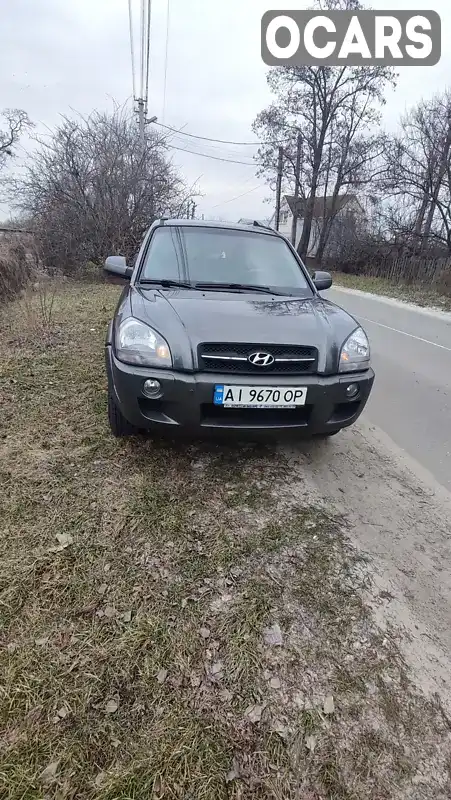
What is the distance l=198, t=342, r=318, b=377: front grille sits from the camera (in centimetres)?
242

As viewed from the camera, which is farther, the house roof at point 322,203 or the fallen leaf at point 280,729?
the house roof at point 322,203

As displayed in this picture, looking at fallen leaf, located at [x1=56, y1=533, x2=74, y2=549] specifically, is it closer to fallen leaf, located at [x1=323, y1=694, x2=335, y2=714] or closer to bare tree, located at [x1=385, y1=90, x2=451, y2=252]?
fallen leaf, located at [x1=323, y1=694, x2=335, y2=714]

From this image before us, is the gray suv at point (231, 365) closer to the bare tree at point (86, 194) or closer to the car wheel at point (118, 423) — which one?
the car wheel at point (118, 423)

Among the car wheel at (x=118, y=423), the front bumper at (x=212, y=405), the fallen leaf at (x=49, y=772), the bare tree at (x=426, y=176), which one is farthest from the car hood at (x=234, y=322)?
the bare tree at (x=426, y=176)

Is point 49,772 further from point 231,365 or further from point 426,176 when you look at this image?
point 426,176

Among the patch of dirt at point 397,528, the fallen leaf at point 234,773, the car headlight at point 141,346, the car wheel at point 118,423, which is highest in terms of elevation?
the car headlight at point 141,346

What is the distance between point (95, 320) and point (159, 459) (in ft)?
15.3

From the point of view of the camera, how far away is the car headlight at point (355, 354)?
262 cm

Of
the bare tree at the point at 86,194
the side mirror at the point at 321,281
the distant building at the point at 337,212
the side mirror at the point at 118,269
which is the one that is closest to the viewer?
the side mirror at the point at 118,269

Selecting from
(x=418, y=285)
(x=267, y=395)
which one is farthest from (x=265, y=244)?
(x=418, y=285)

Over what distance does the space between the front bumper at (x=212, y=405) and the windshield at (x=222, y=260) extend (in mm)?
1015

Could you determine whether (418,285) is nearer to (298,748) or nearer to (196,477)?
(196,477)

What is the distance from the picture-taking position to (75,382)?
4184 mm

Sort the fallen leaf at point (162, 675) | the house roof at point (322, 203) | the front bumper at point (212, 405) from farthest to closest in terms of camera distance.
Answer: the house roof at point (322, 203) → the front bumper at point (212, 405) → the fallen leaf at point (162, 675)
